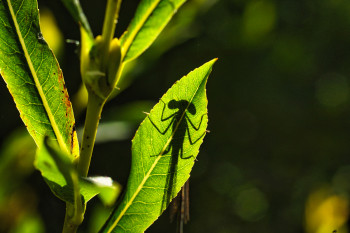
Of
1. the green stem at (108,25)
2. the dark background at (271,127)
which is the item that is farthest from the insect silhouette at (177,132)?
the dark background at (271,127)

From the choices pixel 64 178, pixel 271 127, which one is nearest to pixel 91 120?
pixel 64 178

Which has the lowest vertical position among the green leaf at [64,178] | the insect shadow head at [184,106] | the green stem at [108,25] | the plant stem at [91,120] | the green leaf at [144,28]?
the green leaf at [64,178]

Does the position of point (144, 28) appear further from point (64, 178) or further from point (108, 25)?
point (64, 178)

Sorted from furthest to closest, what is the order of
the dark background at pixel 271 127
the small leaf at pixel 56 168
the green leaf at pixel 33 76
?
the dark background at pixel 271 127
the green leaf at pixel 33 76
the small leaf at pixel 56 168

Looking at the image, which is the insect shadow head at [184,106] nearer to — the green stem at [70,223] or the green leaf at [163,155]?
the green leaf at [163,155]

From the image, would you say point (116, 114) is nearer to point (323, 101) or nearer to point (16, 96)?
point (16, 96)

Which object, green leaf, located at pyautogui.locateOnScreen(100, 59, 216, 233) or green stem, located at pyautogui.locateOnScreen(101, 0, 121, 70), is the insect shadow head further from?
green stem, located at pyautogui.locateOnScreen(101, 0, 121, 70)

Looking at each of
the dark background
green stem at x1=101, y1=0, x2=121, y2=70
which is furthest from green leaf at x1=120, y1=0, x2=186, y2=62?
the dark background
